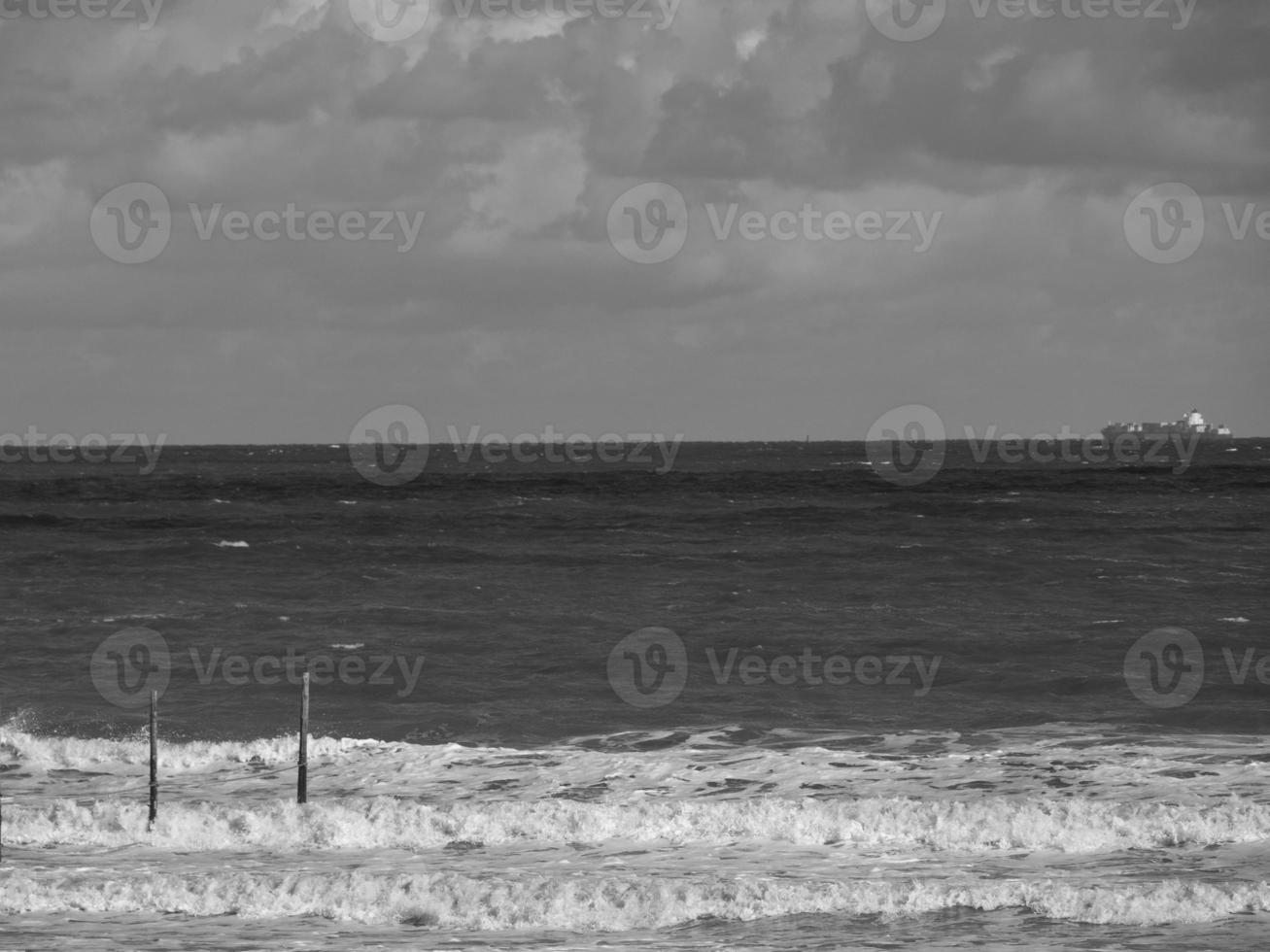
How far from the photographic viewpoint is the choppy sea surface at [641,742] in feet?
53.4

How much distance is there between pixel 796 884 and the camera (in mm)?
16797

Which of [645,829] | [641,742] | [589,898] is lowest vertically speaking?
[589,898]

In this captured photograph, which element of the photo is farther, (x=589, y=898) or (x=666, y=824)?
(x=666, y=824)

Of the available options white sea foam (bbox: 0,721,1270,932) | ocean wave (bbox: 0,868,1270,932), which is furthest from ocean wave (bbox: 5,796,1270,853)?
ocean wave (bbox: 0,868,1270,932)

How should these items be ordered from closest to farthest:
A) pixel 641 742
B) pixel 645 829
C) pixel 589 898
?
1. pixel 589 898
2. pixel 645 829
3. pixel 641 742

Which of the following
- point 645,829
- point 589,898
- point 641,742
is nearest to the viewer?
point 589,898

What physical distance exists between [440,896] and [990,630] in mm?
22269

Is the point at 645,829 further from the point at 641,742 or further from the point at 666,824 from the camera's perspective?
the point at 641,742

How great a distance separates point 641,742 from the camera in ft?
84.1

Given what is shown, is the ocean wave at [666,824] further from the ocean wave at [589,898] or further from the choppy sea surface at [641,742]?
the ocean wave at [589,898]

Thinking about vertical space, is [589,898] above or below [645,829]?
below

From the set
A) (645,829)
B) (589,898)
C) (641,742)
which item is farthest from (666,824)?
(641,742)

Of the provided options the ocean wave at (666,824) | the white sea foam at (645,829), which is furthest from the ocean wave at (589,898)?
the ocean wave at (666,824)

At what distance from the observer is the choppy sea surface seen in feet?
53.4
